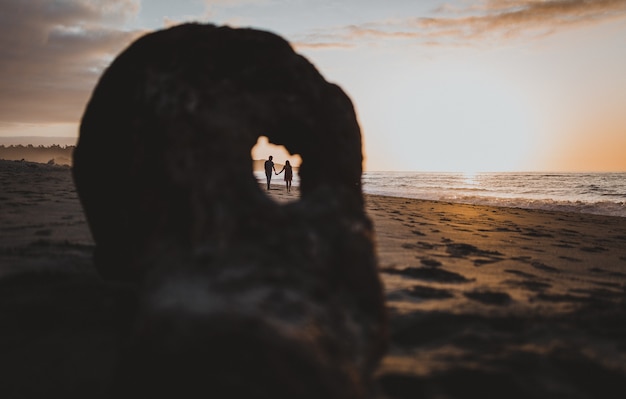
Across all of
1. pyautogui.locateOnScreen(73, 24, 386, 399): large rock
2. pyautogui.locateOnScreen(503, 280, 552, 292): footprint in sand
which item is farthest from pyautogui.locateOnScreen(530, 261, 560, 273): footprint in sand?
pyautogui.locateOnScreen(73, 24, 386, 399): large rock

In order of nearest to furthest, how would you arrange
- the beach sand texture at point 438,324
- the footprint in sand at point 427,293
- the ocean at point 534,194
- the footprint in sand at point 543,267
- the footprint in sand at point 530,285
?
the beach sand texture at point 438,324 < the footprint in sand at point 427,293 < the footprint in sand at point 530,285 < the footprint in sand at point 543,267 < the ocean at point 534,194

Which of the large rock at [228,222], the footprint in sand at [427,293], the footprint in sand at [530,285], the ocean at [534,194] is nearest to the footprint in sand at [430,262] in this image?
the footprint in sand at [530,285]

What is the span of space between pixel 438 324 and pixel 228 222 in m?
1.48

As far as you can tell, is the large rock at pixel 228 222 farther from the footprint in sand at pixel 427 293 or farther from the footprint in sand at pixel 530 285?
the footprint in sand at pixel 530 285

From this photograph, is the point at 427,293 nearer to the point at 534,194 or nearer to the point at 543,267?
the point at 543,267

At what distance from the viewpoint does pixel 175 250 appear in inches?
68.3

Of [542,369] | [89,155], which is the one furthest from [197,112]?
[542,369]

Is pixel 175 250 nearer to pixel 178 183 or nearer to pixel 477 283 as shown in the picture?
pixel 178 183

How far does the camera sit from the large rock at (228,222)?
4.05ft

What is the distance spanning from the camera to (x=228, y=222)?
1.71m

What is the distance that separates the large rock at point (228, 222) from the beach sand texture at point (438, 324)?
0.34m

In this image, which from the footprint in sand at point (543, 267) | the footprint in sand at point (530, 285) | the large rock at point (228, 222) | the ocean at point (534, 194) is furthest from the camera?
the ocean at point (534, 194)

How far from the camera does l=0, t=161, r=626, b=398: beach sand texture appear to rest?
172 centimetres

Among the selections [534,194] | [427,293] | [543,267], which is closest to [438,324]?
[427,293]
